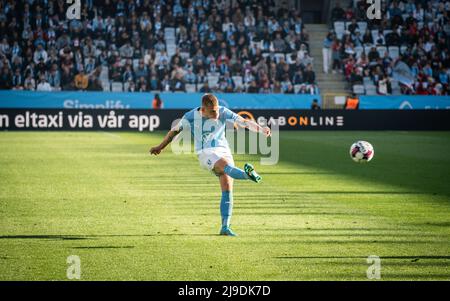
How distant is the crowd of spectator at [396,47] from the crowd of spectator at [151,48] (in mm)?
2417

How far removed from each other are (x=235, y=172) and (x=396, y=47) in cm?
3656

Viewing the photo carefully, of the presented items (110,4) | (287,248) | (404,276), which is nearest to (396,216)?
(287,248)

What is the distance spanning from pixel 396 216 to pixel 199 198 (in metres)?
3.73

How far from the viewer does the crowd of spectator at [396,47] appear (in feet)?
145

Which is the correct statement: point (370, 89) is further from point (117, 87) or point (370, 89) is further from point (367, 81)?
point (117, 87)

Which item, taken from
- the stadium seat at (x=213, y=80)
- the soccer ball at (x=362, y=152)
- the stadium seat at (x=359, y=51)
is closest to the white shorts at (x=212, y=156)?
the soccer ball at (x=362, y=152)

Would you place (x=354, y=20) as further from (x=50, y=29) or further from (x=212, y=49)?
(x=50, y=29)

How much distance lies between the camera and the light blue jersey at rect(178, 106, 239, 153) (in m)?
11.3

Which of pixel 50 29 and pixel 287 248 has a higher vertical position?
A: pixel 50 29

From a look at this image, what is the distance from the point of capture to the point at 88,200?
578 inches

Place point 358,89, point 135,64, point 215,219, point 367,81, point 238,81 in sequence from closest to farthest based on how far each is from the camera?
point 215,219, point 135,64, point 238,81, point 358,89, point 367,81

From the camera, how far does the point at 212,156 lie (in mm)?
11258

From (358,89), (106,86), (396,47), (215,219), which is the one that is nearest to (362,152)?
(215,219)
